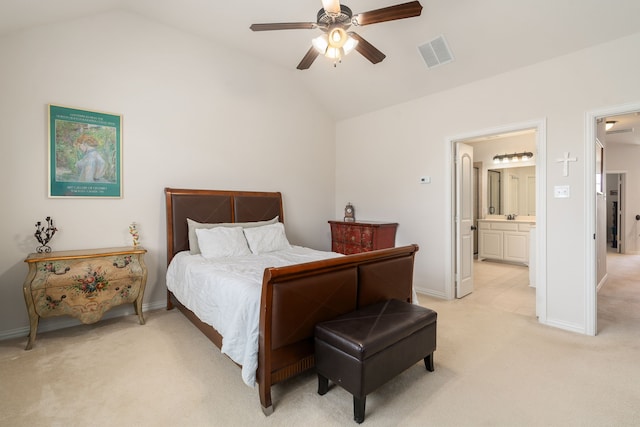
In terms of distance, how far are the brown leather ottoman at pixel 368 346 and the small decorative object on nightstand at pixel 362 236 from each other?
2.21m

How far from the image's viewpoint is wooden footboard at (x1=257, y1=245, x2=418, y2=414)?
1931mm

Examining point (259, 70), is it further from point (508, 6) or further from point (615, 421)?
point (615, 421)

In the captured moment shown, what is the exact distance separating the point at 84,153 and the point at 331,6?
2.99 meters

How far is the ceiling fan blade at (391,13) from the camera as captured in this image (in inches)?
90.3

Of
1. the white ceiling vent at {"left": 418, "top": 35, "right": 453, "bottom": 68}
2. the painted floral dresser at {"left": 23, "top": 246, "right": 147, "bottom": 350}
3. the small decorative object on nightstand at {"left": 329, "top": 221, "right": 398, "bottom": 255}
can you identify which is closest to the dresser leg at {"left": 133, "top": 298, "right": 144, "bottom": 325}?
the painted floral dresser at {"left": 23, "top": 246, "right": 147, "bottom": 350}

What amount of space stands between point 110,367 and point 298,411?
5.38ft

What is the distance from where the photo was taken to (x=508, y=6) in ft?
9.62

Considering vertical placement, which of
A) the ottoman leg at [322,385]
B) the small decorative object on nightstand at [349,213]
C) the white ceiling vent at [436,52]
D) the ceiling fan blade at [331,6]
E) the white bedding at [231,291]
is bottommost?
the ottoman leg at [322,385]

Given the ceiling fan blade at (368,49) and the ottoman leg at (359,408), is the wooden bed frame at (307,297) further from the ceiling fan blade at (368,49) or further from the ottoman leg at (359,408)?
the ceiling fan blade at (368,49)

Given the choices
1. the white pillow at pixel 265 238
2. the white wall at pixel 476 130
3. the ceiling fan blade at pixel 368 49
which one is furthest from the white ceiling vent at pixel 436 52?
the white pillow at pixel 265 238

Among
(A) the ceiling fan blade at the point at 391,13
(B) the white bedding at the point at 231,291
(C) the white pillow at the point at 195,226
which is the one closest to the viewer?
(B) the white bedding at the point at 231,291

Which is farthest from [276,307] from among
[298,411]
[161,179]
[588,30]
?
[588,30]

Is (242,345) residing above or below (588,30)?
below

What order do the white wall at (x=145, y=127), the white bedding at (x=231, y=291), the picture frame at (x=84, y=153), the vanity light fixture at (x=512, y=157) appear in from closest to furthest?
1. the white bedding at (x=231, y=291)
2. the white wall at (x=145, y=127)
3. the picture frame at (x=84, y=153)
4. the vanity light fixture at (x=512, y=157)
